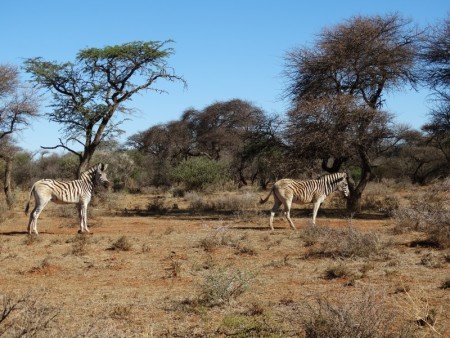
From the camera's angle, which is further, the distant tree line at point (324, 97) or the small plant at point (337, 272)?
the distant tree line at point (324, 97)

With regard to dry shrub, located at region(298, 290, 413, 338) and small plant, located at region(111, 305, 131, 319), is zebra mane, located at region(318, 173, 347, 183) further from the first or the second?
dry shrub, located at region(298, 290, 413, 338)

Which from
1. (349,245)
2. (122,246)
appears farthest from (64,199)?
(349,245)

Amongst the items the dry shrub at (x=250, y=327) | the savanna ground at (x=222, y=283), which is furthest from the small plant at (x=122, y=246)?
the dry shrub at (x=250, y=327)

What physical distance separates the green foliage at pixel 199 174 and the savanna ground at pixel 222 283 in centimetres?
1474

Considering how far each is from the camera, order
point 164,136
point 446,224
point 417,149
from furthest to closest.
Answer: point 164,136 < point 417,149 < point 446,224

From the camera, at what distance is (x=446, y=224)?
1209 cm

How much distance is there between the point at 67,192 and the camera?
15062 millimetres

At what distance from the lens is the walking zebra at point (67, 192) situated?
47.8ft

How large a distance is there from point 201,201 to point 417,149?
20.9 m

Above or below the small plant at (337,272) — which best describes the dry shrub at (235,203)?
above

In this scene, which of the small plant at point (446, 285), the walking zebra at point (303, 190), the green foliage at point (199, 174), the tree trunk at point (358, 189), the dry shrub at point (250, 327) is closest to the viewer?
the dry shrub at point (250, 327)

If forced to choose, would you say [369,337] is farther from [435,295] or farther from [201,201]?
[201,201]

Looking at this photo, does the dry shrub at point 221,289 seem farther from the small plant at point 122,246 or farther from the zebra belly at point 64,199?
the zebra belly at point 64,199

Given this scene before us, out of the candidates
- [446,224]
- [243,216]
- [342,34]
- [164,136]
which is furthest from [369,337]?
[164,136]
